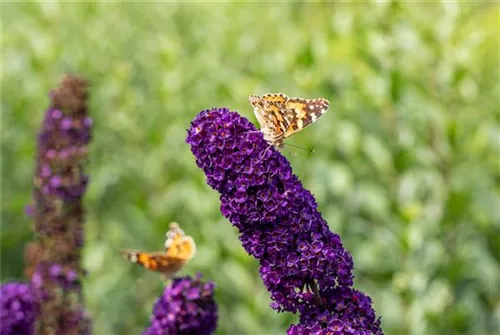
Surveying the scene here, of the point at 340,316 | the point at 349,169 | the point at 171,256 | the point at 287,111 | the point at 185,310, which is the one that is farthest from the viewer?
the point at 349,169

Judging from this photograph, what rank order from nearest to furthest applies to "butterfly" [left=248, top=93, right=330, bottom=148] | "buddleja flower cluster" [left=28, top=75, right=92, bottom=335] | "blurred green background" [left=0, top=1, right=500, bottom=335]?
"butterfly" [left=248, top=93, right=330, bottom=148] < "buddleja flower cluster" [left=28, top=75, right=92, bottom=335] < "blurred green background" [left=0, top=1, right=500, bottom=335]

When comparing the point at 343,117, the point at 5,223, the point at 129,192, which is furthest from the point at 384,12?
the point at 5,223

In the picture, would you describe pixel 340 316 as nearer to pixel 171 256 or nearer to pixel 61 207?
pixel 171 256

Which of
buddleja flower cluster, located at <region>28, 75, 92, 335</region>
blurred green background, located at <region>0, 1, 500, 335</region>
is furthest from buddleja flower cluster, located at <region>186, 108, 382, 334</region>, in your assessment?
blurred green background, located at <region>0, 1, 500, 335</region>

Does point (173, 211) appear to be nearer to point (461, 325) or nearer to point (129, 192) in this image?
point (129, 192)

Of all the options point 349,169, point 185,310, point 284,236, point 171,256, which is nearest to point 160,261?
point 171,256

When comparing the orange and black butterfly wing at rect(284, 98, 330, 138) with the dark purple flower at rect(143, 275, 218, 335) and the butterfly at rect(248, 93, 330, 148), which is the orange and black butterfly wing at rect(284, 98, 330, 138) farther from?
the dark purple flower at rect(143, 275, 218, 335)
